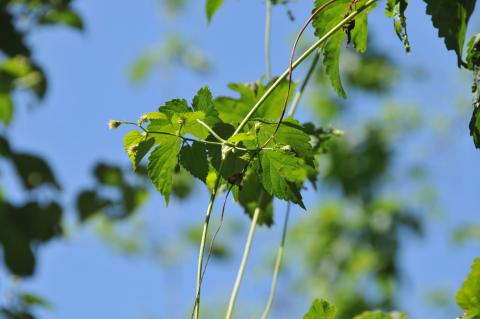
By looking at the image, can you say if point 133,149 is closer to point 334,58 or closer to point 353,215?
point 334,58

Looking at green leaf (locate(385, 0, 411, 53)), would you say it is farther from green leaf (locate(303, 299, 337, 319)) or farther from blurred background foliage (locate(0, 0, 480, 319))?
blurred background foliage (locate(0, 0, 480, 319))

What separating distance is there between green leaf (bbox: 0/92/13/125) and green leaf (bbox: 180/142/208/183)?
6.56 feet

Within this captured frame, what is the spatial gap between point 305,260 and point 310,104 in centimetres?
191

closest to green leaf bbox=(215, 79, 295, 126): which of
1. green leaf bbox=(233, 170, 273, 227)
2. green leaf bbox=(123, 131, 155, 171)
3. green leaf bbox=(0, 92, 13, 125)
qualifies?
green leaf bbox=(233, 170, 273, 227)

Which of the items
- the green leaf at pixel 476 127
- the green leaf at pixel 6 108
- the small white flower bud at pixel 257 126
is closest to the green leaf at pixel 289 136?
the small white flower bud at pixel 257 126

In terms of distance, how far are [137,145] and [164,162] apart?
5 cm

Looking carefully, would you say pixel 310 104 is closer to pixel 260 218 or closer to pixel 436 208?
pixel 436 208

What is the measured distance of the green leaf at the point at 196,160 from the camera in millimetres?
1014

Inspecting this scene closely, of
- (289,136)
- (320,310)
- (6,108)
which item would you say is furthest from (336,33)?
(6,108)

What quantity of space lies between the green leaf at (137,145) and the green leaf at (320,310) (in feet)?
1.07

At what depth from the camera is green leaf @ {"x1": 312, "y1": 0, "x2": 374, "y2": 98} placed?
3.42 feet

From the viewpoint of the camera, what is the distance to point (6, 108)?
9.45 ft

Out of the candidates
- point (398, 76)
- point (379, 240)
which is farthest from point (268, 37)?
point (398, 76)

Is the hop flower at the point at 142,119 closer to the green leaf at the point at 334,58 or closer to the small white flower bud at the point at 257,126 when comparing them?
the small white flower bud at the point at 257,126
